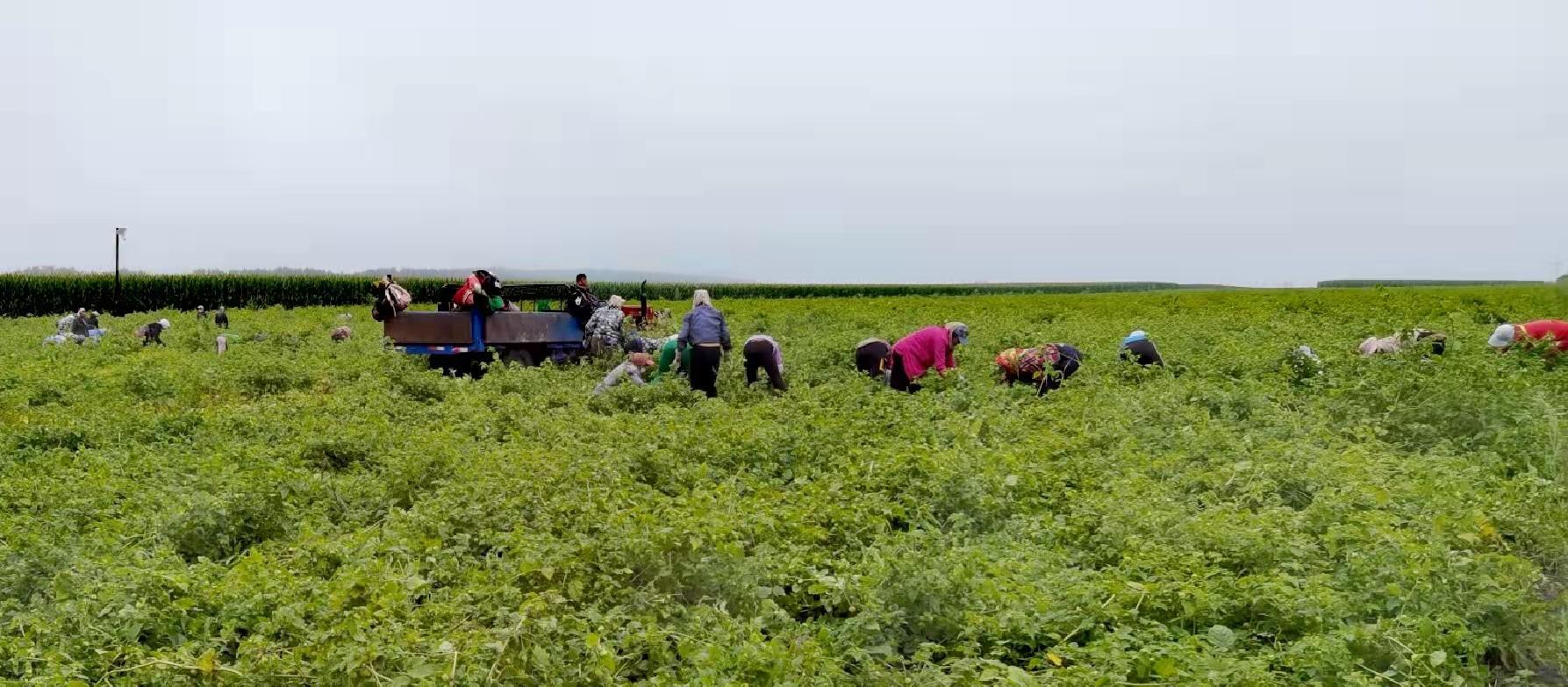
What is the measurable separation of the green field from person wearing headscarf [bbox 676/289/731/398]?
3.17ft

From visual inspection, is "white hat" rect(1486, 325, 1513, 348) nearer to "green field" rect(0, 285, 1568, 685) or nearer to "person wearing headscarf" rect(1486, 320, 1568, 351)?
"person wearing headscarf" rect(1486, 320, 1568, 351)

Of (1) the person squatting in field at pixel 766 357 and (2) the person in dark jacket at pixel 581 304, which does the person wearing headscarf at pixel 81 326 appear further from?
(1) the person squatting in field at pixel 766 357

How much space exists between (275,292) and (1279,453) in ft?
173

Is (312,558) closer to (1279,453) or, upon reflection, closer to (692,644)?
(692,644)

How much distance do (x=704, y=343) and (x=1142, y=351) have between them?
5.28m

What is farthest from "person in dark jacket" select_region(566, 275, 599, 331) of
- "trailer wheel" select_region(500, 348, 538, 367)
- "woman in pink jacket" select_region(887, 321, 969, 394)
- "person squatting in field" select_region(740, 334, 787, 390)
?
"woman in pink jacket" select_region(887, 321, 969, 394)

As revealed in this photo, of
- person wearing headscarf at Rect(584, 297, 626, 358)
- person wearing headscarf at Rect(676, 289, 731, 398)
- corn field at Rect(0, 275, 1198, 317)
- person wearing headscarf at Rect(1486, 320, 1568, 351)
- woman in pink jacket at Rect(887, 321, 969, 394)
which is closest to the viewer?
person wearing headscarf at Rect(1486, 320, 1568, 351)

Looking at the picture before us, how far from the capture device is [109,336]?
20.2 metres

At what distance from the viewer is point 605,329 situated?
14711mm

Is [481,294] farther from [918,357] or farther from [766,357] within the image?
[918,357]

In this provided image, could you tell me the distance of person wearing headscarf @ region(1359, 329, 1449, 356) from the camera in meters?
10.7

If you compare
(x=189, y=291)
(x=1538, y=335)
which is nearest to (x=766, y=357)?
(x=1538, y=335)

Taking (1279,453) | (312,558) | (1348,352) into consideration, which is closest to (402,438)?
(312,558)

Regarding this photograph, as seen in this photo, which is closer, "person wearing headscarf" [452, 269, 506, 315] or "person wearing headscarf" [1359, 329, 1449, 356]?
"person wearing headscarf" [1359, 329, 1449, 356]
